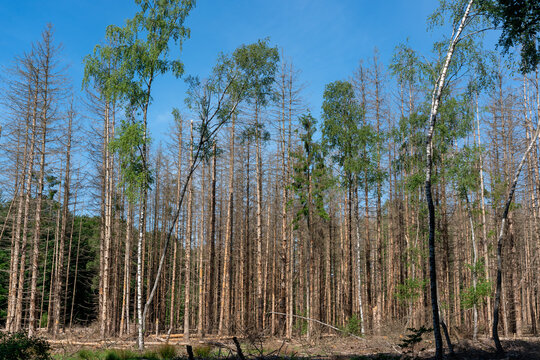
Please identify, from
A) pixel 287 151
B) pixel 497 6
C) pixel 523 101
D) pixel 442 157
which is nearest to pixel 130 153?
pixel 287 151

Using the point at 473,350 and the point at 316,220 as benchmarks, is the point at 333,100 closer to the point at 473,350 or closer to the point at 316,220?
the point at 316,220

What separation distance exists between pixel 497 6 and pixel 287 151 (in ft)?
36.9

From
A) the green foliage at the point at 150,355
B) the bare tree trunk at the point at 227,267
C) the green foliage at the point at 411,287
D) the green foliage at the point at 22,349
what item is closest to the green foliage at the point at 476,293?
the green foliage at the point at 411,287

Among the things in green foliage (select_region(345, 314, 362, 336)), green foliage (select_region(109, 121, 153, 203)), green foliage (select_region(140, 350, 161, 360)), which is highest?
green foliage (select_region(109, 121, 153, 203))

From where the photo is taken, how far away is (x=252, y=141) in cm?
2375

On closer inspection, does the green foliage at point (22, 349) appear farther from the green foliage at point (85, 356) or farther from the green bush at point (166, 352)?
the green bush at point (166, 352)

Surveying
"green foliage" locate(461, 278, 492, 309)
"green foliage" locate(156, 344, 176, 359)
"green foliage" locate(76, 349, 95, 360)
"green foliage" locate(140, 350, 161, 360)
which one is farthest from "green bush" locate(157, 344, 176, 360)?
"green foliage" locate(461, 278, 492, 309)

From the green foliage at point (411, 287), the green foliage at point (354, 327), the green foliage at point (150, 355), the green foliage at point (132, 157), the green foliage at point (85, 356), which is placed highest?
the green foliage at point (132, 157)

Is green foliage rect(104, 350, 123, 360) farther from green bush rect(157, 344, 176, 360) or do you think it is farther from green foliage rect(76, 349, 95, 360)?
green bush rect(157, 344, 176, 360)

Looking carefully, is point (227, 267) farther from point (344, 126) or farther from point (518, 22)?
point (518, 22)

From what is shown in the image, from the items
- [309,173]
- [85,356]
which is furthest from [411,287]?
[85,356]

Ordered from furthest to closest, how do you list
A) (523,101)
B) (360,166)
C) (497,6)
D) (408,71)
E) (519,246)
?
1. (519,246)
2. (523,101)
3. (360,166)
4. (408,71)
5. (497,6)

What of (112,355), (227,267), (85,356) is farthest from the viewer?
(227,267)

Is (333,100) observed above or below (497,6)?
above
